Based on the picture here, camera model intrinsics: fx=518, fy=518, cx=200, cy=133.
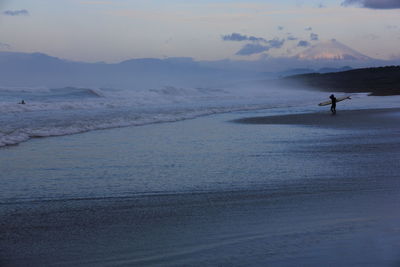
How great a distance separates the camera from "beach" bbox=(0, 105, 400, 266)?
16.4 ft

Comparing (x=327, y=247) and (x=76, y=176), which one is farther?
(x=76, y=176)

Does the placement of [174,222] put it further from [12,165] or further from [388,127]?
[388,127]

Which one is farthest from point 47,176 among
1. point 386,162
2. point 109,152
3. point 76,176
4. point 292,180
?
point 386,162

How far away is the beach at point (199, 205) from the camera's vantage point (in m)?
5.00

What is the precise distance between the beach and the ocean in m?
0.02

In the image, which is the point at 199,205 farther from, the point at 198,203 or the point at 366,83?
the point at 366,83

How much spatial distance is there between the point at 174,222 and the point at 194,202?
103 cm

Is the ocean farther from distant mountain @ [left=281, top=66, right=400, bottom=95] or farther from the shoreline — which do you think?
distant mountain @ [left=281, top=66, right=400, bottom=95]

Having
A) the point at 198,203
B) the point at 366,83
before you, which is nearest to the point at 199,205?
the point at 198,203

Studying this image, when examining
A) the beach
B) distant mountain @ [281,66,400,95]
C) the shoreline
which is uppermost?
distant mountain @ [281,66,400,95]

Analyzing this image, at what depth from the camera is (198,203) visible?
715 centimetres

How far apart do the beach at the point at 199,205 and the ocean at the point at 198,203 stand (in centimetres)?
2

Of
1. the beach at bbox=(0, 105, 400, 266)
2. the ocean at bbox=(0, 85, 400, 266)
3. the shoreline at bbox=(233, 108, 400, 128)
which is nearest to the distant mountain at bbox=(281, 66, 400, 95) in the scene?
the shoreline at bbox=(233, 108, 400, 128)

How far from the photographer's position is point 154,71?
606 feet
